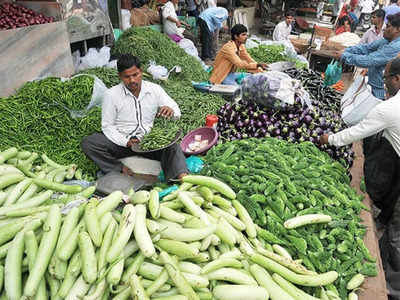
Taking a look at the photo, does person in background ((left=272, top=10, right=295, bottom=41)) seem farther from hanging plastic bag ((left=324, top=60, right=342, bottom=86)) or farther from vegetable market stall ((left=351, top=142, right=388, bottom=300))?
vegetable market stall ((left=351, top=142, right=388, bottom=300))

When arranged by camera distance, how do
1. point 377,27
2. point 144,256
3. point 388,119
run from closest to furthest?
1. point 144,256
2. point 388,119
3. point 377,27

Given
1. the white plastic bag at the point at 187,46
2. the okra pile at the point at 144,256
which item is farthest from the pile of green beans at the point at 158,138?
the white plastic bag at the point at 187,46

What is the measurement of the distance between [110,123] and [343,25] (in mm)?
11128

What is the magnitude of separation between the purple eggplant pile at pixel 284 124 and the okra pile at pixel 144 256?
1.87m

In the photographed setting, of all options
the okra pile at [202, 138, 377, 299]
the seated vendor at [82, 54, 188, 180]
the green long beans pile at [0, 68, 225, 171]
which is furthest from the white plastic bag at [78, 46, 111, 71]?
the okra pile at [202, 138, 377, 299]

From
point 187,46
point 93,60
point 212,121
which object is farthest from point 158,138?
point 187,46

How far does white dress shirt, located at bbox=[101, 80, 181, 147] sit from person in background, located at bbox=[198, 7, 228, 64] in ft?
19.7

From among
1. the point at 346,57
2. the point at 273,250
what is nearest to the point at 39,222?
the point at 273,250

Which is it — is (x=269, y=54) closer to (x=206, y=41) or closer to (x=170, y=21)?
(x=206, y=41)

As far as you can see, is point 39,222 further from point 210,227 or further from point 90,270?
point 210,227

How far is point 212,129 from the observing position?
3.85m

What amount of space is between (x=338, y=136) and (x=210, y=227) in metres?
2.08

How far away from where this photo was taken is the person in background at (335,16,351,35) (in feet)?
33.6

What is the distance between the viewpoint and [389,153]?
291cm
